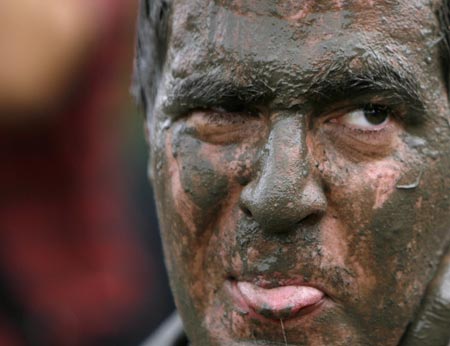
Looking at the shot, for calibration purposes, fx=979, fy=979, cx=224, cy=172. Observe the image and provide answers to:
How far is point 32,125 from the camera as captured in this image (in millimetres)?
5957

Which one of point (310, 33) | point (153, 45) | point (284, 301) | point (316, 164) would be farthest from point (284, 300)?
point (153, 45)

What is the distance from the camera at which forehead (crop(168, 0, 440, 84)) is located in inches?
76.4

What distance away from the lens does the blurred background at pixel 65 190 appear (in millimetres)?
5750

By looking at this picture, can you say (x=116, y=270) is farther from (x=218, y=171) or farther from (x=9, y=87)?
(x=218, y=171)

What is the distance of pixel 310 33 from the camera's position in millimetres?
1943

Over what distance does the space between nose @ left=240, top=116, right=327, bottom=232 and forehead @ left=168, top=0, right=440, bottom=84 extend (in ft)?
0.42

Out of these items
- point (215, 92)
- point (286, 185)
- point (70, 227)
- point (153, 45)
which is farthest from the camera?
point (70, 227)

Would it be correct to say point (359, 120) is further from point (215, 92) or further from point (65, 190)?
point (65, 190)

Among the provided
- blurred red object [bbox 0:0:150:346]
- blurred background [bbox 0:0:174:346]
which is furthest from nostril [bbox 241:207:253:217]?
blurred red object [bbox 0:0:150:346]

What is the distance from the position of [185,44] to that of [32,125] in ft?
13.2

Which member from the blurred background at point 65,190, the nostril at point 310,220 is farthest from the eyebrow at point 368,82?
the blurred background at point 65,190

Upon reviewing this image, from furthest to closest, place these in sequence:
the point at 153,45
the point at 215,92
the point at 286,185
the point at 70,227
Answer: the point at 70,227, the point at 153,45, the point at 215,92, the point at 286,185

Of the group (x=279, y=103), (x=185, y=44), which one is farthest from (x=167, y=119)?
(x=279, y=103)

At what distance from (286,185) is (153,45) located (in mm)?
616
